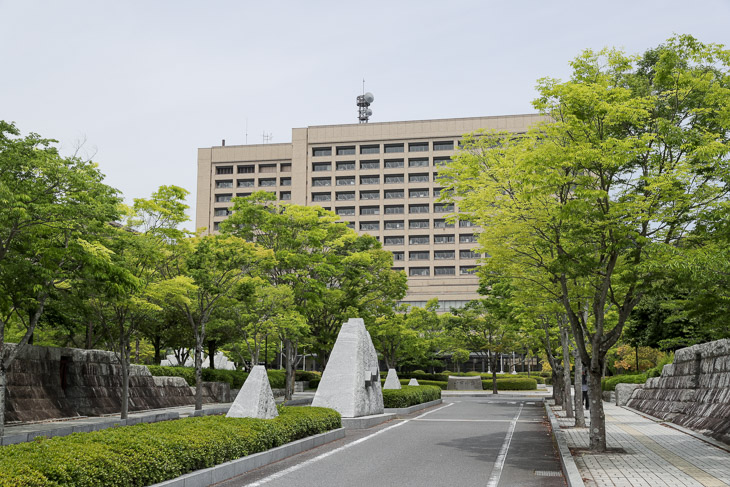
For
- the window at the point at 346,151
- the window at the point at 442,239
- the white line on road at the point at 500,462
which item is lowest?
the white line on road at the point at 500,462

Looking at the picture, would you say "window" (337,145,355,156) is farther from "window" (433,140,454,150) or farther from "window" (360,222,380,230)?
"window" (433,140,454,150)

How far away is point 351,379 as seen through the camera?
20.9 m

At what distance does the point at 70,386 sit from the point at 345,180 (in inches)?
2921

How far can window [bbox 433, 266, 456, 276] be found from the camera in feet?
302

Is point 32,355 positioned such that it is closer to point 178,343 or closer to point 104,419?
point 104,419

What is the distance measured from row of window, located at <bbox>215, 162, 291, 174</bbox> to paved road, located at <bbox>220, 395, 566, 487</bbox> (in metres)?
81.9

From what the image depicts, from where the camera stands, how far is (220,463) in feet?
34.0

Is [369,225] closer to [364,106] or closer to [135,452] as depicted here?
[364,106]

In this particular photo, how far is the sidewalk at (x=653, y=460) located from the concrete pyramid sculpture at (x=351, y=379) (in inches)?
267

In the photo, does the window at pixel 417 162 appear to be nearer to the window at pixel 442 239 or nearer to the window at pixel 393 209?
the window at pixel 393 209

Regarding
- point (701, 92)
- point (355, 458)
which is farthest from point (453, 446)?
point (701, 92)

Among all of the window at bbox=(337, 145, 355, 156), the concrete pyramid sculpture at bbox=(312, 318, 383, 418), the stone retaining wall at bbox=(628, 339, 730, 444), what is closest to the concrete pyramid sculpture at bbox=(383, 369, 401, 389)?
the concrete pyramid sculpture at bbox=(312, 318, 383, 418)

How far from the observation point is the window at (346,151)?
96.1m

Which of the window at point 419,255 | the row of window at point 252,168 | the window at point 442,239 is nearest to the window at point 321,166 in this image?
the row of window at point 252,168
